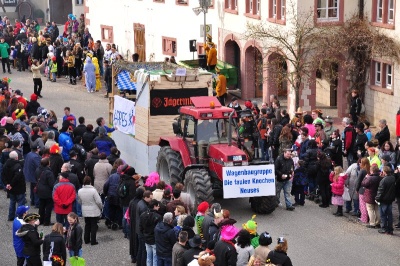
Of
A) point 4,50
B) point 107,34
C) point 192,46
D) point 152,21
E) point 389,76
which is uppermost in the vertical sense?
point 152,21

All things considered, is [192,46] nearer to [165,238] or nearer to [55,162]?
[55,162]

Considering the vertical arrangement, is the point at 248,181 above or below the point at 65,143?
below

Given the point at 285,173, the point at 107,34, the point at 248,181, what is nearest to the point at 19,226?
the point at 248,181

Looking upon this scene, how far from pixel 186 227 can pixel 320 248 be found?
15.1 feet

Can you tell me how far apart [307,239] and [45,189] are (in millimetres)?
5707

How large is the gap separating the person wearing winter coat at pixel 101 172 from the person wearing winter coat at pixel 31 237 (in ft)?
15.8

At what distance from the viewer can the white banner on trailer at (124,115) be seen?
1120 inches

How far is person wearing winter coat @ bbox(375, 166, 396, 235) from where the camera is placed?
22.9m

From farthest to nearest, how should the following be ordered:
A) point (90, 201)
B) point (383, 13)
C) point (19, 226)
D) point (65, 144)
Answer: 1. point (383, 13)
2. point (65, 144)
3. point (90, 201)
4. point (19, 226)

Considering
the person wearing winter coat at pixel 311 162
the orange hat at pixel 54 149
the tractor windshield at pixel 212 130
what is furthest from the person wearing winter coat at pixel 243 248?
the orange hat at pixel 54 149

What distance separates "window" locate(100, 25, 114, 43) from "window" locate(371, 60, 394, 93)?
18508mm

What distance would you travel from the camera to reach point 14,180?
965 inches

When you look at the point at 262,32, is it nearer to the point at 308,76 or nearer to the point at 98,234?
the point at 308,76

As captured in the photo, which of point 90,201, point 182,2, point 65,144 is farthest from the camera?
point 182,2
